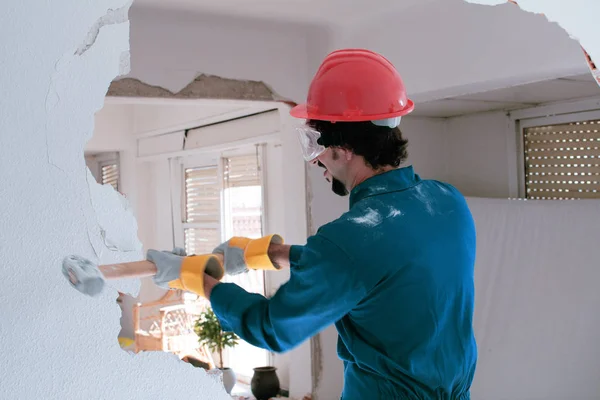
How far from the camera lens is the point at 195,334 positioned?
4812 mm

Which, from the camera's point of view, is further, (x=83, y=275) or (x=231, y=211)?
(x=231, y=211)

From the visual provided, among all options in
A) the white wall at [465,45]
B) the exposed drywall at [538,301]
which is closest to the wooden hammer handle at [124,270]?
the white wall at [465,45]

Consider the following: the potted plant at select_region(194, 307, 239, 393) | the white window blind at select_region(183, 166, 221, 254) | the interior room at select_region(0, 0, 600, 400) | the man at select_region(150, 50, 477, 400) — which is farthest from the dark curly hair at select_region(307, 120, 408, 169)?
the white window blind at select_region(183, 166, 221, 254)

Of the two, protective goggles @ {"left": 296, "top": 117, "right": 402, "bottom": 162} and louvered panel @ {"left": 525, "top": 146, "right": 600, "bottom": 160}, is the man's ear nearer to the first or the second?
protective goggles @ {"left": 296, "top": 117, "right": 402, "bottom": 162}

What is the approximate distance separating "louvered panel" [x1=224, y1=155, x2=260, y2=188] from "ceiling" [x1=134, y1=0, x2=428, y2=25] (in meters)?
1.50

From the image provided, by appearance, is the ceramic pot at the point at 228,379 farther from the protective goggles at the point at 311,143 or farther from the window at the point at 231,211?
the protective goggles at the point at 311,143

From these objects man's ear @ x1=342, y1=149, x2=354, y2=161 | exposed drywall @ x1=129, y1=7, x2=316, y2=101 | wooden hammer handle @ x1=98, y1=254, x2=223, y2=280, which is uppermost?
exposed drywall @ x1=129, y1=7, x2=316, y2=101

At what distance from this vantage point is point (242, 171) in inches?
192

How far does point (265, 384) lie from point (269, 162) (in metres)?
1.54

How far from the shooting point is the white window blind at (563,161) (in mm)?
3314

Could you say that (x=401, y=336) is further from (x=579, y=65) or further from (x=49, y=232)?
(x=579, y=65)

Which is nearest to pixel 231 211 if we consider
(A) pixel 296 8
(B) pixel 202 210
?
(B) pixel 202 210

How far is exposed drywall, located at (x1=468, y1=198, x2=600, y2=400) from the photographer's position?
2.70 m

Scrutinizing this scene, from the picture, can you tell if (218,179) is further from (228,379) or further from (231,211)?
(228,379)
